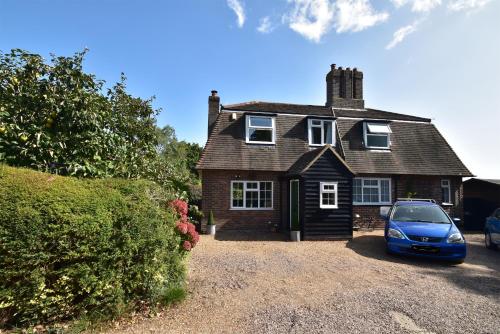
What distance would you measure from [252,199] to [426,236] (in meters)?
7.71

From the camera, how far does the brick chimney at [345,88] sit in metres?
18.7

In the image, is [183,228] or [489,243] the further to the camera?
[489,243]

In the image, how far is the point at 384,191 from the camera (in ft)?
49.6

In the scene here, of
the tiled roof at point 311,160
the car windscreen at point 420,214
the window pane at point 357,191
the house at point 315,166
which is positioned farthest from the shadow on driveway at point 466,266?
the window pane at point 357,191

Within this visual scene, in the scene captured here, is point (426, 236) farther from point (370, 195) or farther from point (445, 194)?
point (445, 194)

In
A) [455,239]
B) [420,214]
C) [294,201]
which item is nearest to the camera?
[455,239]

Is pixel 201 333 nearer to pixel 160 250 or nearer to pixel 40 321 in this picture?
pixel 160 250

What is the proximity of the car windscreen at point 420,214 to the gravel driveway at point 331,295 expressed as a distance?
4.51ft

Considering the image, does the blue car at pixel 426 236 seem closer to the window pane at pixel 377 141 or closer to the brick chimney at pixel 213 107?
the window pane at pixel 377 141

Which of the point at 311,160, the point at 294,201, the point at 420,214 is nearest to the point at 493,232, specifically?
the point at 420,214

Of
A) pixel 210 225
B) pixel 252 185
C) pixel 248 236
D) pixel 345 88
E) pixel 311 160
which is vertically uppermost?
pixel 345 88

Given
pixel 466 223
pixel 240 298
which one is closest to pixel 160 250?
pixel 240 298

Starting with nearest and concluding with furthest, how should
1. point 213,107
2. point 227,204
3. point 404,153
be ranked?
point 227,204 < point 404,153 < point 213,107

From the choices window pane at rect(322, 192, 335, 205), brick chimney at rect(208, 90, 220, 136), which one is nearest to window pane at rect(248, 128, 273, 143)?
brick chimney at rect(208, 90, 220, 136)
